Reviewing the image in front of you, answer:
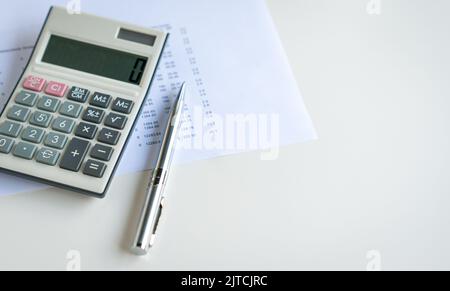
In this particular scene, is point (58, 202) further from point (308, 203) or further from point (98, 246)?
point (308, 203)

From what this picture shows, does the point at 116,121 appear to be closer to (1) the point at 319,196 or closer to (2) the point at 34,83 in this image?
(2) the point at 34,83

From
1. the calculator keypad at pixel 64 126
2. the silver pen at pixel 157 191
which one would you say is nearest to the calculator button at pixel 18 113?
the calculator keypad at pixel 64 126

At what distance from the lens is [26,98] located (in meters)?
0.46

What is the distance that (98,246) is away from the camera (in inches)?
16.2

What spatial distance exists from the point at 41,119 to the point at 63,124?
0.02 m

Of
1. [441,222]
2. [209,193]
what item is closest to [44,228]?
[209,193]

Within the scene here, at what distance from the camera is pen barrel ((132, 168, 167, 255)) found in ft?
1.32

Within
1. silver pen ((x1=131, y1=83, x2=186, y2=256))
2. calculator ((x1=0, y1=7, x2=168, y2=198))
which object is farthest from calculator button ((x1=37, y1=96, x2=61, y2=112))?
silver pen ((x1=131, y1=83, x2=186, y2=256))

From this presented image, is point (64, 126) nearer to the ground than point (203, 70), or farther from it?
nearer to the ground

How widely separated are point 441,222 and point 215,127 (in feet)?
0.79

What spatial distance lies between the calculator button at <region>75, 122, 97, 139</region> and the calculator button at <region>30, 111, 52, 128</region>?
0.10 ft

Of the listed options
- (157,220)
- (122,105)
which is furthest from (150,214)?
(122,105)

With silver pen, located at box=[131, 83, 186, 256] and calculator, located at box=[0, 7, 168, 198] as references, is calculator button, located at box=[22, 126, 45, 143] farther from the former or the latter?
silver pen, located at box=[131, 83, 186, 256]

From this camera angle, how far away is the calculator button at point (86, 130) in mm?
441
